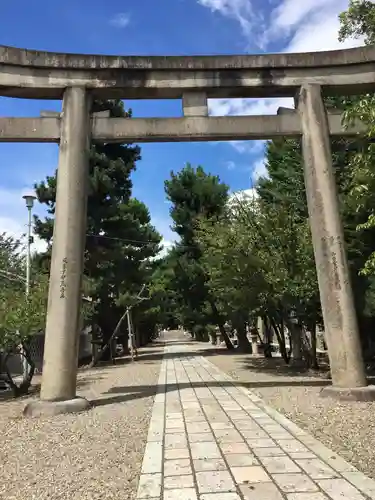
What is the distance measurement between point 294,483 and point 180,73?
8016 millimetres

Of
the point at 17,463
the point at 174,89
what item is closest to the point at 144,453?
the point at 17,463

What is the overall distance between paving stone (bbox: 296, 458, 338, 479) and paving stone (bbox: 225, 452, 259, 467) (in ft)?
1.55

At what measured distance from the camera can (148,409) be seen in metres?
7.98

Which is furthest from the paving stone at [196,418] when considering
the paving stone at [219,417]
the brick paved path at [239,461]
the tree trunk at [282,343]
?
the tree trunk at [282,343]

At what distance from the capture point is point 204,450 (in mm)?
5094

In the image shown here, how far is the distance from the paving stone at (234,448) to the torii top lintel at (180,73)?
704 cm

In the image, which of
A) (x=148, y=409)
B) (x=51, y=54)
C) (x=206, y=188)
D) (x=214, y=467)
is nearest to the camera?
(x=214, y=467)

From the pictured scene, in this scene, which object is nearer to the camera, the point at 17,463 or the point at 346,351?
the point at 17,463

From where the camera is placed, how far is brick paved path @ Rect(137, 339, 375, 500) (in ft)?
12.5

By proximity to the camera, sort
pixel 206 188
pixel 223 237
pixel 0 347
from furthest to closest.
A: pixel 206 188
pixel 223 237
pixel 0 347

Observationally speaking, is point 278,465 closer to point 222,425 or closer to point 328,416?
point 222,425

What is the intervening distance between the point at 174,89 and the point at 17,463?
7.47m

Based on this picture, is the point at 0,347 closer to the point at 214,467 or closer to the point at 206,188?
the point at 214,467

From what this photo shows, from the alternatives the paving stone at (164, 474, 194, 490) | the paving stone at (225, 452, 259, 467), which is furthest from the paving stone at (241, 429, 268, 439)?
the paving stone at (164, 474, 194, 490)
